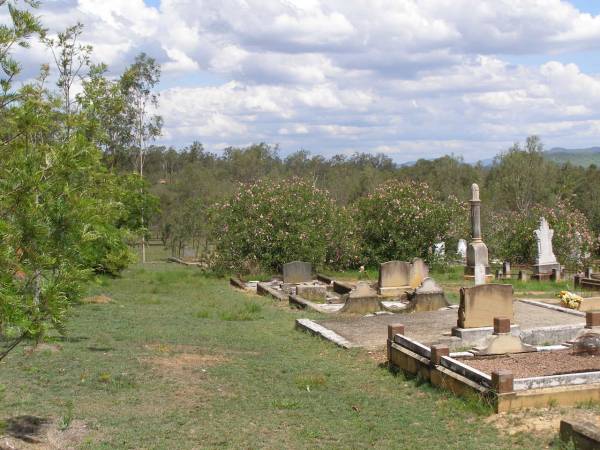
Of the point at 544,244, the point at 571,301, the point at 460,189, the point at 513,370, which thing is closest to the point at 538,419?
the point at 513,370

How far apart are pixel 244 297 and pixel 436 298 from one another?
6299 mm

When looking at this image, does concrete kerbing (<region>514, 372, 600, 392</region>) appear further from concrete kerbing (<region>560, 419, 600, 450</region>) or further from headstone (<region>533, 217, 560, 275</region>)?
headstone (<region>533, 217, 560, 275</region>)

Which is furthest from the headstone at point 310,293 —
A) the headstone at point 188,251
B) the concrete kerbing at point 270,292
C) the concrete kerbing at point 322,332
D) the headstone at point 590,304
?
the headstone at point 188,251

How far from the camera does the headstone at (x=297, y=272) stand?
80.0ft

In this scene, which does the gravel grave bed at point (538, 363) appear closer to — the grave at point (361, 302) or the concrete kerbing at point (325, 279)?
the grave at point (361, 302)

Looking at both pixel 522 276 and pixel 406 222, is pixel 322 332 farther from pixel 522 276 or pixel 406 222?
pixel 406 222

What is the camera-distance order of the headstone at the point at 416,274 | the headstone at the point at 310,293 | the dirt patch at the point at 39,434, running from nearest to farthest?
the dirt patch at the point at 39,434 < the headstone at the point at 310,293 < the headstone at the point at 416,274

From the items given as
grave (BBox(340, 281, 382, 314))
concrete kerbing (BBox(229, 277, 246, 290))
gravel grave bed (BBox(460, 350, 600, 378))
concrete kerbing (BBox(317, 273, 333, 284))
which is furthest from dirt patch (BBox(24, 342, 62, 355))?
concrete kerbing (BBox(317, 273, 333, 284))

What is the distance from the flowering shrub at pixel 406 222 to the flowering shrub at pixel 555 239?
7.16ft

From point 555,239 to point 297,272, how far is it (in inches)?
411

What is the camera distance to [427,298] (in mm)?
17359

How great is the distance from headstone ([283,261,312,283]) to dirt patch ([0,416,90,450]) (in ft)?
54.0

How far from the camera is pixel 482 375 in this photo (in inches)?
353

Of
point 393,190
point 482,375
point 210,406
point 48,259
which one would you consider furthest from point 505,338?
point 393,190
